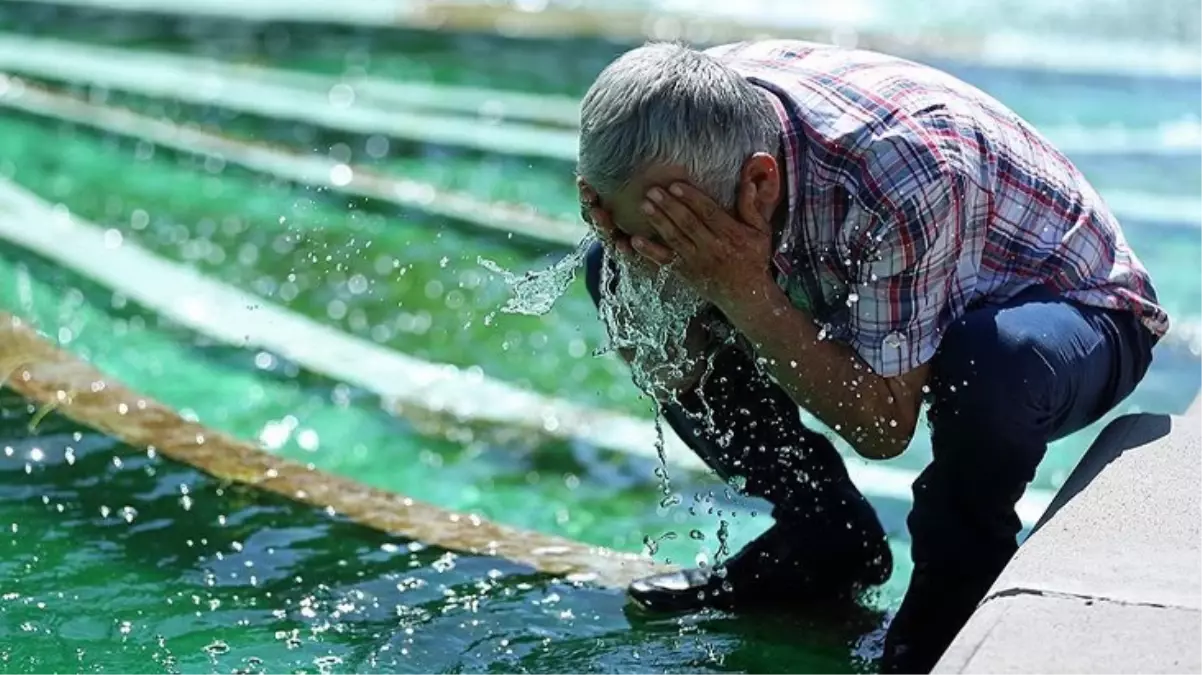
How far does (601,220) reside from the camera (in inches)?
112

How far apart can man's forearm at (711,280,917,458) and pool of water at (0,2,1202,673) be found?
1.68ft

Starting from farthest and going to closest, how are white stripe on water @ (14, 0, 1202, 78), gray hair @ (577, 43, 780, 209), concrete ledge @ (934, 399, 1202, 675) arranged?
1. white stripe on water @ (14, 0, 1202, 78)
2. gray hair @ (577, 43, 780, 209)
3. concrete ledge @ (934, 399, 1202, 675)

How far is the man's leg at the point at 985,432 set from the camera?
9.59 feet

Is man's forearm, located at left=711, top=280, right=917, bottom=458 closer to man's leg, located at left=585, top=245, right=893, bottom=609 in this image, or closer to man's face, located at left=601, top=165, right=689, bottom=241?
man's face, located at left=601, top=165, right=689, bottom=241

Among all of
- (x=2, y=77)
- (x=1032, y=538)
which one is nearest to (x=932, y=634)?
(x=1032, y=538)

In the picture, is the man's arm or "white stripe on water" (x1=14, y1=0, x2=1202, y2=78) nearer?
the man's arm

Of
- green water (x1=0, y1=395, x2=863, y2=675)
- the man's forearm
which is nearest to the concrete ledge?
the man's forearm

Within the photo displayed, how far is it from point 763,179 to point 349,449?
2351 mm

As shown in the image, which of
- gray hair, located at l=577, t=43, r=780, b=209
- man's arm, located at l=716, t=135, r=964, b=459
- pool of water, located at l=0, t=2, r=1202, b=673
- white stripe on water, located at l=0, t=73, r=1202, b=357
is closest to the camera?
gray hair, located at l=577, t=43, r=780, b=209

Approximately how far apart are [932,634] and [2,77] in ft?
22.7

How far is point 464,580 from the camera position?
12.0 ft

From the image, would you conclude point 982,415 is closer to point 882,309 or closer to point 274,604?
point 882,309

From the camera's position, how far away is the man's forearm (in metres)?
2.91

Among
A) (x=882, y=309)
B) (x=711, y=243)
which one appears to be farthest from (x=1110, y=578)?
(x=711, y=243)
